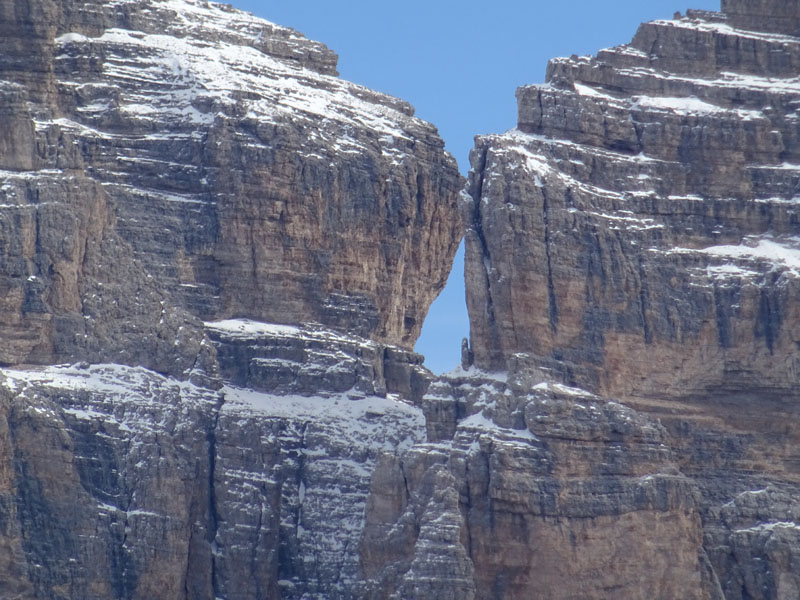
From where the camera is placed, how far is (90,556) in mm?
196625

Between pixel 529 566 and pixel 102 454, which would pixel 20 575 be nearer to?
pixel 102 454

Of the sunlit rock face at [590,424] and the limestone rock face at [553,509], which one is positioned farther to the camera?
the sunlit rock face at [590,424]

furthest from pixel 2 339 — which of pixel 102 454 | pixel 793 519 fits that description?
pixel 793 519

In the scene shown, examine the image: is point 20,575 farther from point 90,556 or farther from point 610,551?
point 610,551

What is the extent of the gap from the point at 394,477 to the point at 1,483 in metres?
16.9

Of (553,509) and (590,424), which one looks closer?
(553,509)

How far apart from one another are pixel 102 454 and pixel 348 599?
1245 cm

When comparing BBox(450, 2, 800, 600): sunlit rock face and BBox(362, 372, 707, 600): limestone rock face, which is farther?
BBox(450, 2, 800, 600): sunlit rock face

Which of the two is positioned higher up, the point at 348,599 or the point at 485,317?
the point at 485,317

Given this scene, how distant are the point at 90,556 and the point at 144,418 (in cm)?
699

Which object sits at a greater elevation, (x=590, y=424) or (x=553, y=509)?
(x=590, y=424)

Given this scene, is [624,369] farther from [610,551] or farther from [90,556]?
[90,556]

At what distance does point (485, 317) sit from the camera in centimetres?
19825

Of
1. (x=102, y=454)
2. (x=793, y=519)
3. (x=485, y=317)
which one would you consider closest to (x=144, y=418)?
(x=102, y=454)
